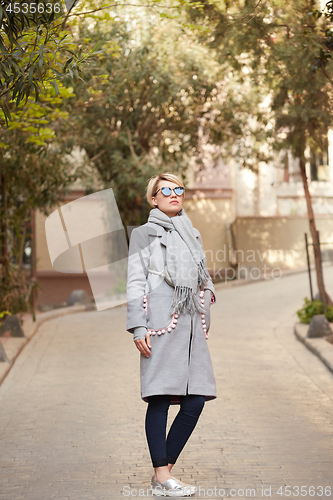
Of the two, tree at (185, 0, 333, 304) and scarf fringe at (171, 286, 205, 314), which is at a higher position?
tree at (185, 0, 333, 304)

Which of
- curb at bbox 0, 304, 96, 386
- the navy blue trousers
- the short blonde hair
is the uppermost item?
the short blonde hair

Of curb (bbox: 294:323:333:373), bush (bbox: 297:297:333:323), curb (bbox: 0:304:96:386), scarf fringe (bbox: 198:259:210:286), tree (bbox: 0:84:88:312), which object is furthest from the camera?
bush (bbox: 297:297:333:323)

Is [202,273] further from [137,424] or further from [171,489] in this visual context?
[137,424]

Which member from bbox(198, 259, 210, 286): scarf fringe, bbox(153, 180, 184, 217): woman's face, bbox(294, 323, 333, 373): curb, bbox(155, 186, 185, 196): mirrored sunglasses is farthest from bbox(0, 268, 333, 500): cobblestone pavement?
bbox(155, 186, 185, 196): mirrored sunglasses

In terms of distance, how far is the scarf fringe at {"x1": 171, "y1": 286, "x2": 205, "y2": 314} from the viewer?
4172 mm

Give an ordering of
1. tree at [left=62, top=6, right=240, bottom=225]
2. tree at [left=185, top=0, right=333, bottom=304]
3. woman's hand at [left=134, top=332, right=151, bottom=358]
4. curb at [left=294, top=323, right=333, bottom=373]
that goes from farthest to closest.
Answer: tree at [left=62, top=6, right=240, bottom=225]
curb at [left=294, top=323, right=333, bottom=373]
tree at [left=185, top=0, right=333, bottom=304]
woman's hand at [left=134, top=332, right=151, bottom=358]

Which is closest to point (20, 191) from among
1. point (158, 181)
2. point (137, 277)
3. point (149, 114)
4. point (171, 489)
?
point (149, 114)

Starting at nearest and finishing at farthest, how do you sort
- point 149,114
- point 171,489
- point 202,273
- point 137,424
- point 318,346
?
point 171,489, point 202,273, point 137,424, point 318,346, point 149,114

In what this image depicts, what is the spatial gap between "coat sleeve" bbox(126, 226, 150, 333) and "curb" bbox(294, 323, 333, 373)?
5097 millimetres

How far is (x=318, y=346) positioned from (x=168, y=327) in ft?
20.7

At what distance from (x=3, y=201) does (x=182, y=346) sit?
28.0ft

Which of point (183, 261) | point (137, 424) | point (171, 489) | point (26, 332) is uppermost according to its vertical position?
point (183, 261)

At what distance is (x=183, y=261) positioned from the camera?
4.27 metres

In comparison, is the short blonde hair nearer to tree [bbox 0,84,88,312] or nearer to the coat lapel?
the coat lapel
